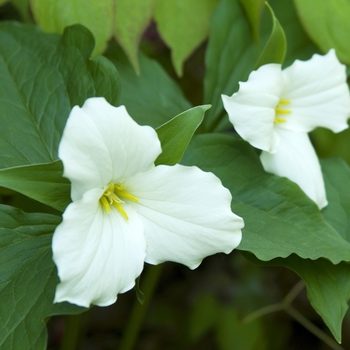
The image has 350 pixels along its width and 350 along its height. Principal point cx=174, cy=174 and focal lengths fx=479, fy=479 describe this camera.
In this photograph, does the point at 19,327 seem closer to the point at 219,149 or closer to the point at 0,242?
the point at 0,242

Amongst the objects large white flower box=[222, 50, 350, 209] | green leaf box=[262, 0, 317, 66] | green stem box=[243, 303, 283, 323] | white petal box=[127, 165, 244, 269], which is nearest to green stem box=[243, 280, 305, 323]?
green stem box=[243, 303, 283, 323]

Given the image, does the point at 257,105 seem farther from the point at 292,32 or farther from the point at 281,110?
the point at 292,32

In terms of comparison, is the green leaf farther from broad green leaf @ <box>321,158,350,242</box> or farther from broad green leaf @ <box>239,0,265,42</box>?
broad green leaf @ <box>321,158,350,242</box>

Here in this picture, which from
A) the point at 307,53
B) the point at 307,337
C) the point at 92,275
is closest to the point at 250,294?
the point at 307,337

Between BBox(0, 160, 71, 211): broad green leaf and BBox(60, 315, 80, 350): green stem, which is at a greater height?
BBox(0, 160, 71, 211): broad green leaf

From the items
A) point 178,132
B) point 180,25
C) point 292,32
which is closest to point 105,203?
point 178,132
